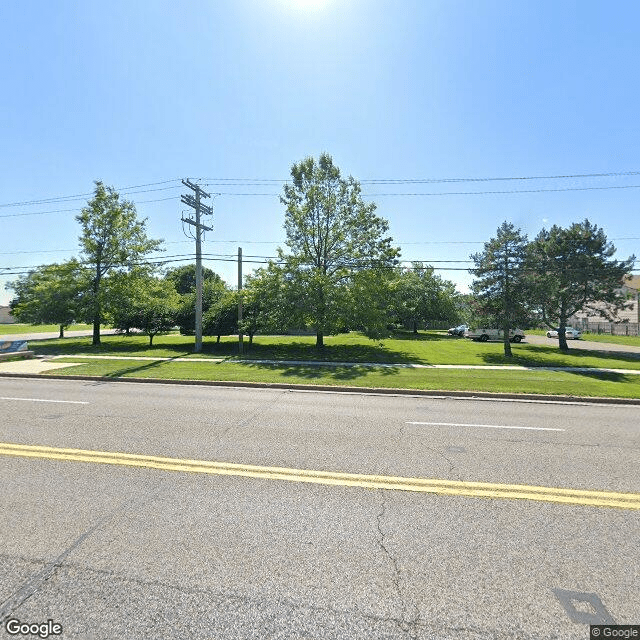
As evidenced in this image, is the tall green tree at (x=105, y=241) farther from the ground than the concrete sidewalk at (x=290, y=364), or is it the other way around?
the tall green tree at (x=105, y=241)

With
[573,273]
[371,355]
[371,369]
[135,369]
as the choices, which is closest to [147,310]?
[135,369]

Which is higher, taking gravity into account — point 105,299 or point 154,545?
point 105,299

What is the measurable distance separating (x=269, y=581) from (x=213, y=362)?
15.5 meters

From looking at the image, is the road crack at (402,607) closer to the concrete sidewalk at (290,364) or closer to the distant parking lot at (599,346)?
the concrete sidewalk at (290,364)

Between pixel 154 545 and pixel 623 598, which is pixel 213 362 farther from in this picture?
pixel 623 598

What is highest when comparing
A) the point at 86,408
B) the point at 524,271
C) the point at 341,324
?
the point at 524,271

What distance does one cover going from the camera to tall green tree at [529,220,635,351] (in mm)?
22422

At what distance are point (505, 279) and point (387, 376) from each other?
1265 cm

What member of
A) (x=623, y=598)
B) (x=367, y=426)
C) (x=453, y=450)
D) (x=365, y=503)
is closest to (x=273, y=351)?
(x=367, y=426)

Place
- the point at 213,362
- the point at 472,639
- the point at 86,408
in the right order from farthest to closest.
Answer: the point at 213,362 < the point at 86,408 < the point at 472,639

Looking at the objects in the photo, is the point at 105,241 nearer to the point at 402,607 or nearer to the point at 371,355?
the point at 371,355

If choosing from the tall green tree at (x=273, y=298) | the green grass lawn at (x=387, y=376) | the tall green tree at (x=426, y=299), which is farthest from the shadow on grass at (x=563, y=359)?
the tall green tree at (x=426, y=299)

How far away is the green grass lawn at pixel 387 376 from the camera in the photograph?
11625 mm

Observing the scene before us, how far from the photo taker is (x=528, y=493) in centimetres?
442
